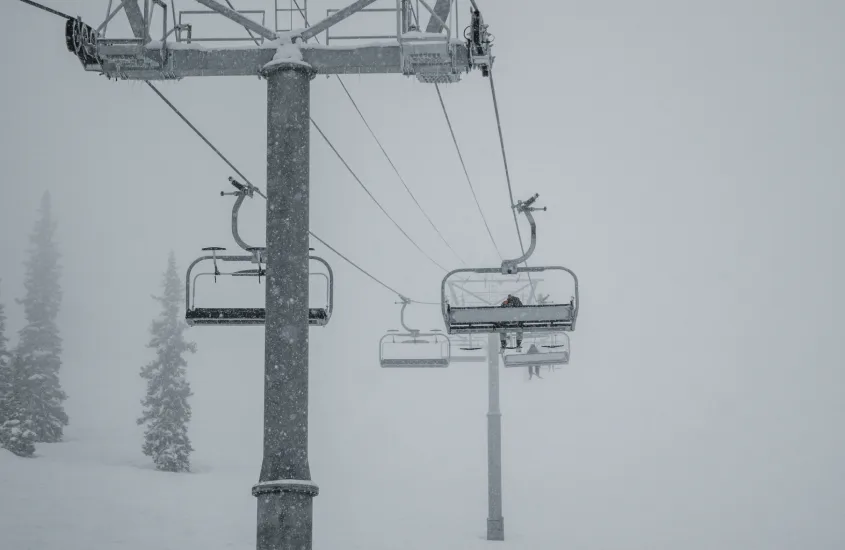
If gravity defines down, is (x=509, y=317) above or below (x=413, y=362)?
above

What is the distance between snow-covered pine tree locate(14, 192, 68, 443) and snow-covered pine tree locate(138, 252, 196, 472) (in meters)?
4.83

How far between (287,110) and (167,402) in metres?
43.0

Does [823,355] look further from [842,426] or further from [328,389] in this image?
[328,389]

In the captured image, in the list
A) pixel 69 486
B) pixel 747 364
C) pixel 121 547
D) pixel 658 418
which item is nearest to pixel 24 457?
pixel 69 486

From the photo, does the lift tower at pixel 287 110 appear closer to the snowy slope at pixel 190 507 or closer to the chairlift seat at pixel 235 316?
the chairlift seat at pixel 235 316

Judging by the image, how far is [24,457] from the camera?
45.9 m

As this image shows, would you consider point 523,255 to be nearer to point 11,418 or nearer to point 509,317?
point 509,317

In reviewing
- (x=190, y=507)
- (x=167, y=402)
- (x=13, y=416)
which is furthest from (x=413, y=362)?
(x=167, y=402)

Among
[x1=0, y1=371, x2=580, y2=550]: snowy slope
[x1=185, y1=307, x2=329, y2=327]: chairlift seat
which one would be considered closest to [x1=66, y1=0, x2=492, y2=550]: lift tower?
[x1=185, y1=307, x2=329, y2=327]: chairlift seat

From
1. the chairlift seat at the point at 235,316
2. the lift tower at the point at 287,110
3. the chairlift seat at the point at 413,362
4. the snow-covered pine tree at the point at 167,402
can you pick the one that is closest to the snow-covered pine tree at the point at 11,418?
the snow-covered pine tree at the point at 167,402

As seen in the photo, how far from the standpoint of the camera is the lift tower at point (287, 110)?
8.78 metres

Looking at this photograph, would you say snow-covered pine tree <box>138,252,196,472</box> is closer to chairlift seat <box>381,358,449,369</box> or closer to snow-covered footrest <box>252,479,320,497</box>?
chairlift seat <box>381,358,449,369</box>

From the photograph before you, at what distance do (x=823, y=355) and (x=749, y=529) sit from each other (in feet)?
274

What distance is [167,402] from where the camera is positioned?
50.2m
